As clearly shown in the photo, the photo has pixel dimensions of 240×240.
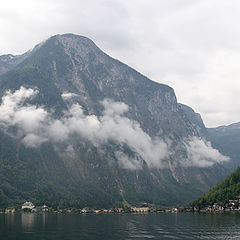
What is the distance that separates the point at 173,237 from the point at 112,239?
1888 centimetres

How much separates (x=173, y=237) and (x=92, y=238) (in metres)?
24.3

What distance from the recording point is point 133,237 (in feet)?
382

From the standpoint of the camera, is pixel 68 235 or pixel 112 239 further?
pixel 68 235

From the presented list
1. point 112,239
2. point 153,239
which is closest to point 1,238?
point 112,239

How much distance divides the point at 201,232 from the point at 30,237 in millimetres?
54887

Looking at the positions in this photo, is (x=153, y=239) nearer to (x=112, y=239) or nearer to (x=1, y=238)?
(x=112, y=239)

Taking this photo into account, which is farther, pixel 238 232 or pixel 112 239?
pixel 238 232

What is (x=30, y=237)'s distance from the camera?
114 meters

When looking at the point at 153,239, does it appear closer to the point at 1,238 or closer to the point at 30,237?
the point at 30,237

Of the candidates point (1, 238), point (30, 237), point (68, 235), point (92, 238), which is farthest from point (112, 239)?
point (1, 238)

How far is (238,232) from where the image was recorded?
12119cm

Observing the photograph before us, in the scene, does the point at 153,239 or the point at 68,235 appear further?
the point at 68,235

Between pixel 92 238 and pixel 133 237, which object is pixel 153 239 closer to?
pixel 133 237

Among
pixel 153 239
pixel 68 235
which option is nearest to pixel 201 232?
pixel 153 239
